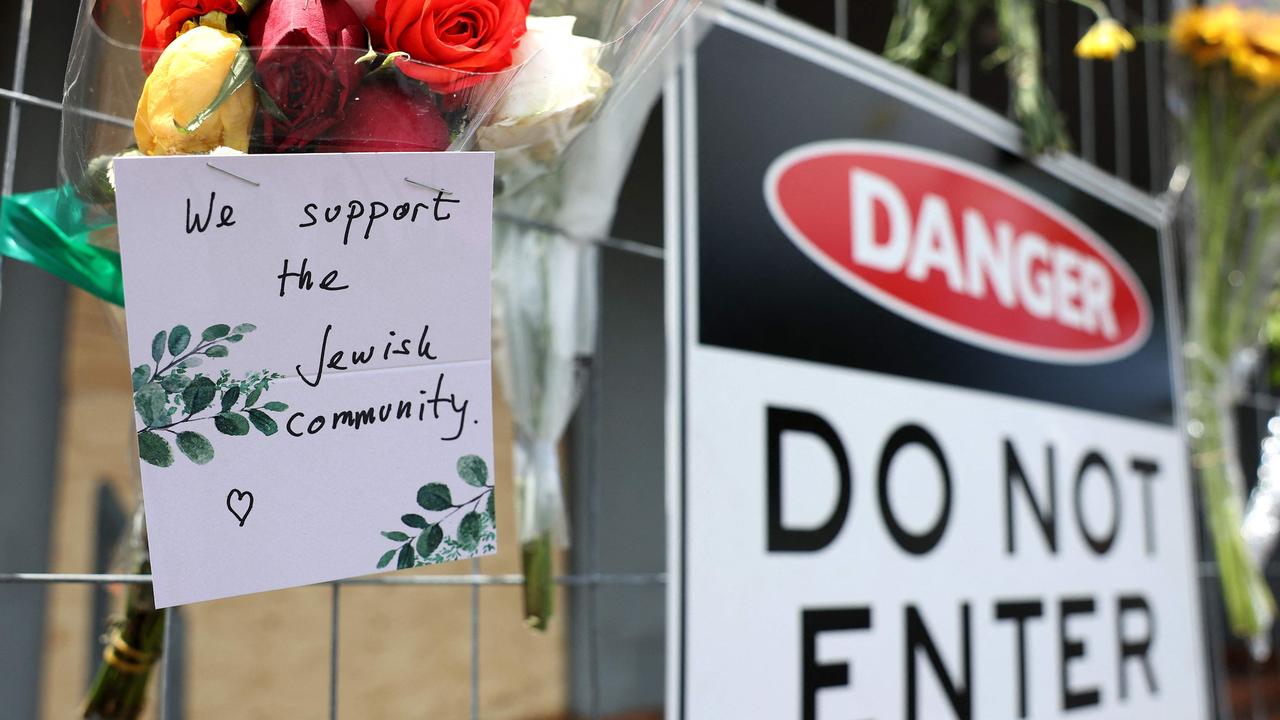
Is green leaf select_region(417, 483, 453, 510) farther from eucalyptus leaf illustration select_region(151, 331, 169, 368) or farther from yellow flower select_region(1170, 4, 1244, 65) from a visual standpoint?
yellow flower select_region(1170, 4, 1244, 65)

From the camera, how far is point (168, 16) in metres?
0.53

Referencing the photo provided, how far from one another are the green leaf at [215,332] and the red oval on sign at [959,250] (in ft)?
2.19

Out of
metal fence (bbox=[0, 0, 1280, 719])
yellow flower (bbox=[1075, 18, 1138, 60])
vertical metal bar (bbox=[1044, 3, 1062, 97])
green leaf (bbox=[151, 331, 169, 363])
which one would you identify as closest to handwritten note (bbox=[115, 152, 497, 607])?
green leaf (bbox=[151, 331, 169, 363])

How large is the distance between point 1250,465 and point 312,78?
304 cm

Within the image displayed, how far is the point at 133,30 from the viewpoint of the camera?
1.92 ft

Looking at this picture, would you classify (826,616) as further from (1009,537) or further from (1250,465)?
(1250,465)

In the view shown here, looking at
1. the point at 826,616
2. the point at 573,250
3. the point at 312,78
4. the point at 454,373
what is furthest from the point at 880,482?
the point at 312,78

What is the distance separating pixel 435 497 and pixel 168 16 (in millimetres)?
270

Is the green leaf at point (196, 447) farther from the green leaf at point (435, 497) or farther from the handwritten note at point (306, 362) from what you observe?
the green leaf at point (435, 497)

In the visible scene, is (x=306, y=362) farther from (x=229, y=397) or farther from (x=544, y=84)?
(x=544, y=84)

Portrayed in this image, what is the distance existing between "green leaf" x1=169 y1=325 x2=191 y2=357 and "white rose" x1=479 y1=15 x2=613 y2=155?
0.60 feet

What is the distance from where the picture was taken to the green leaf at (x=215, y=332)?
0.51 m

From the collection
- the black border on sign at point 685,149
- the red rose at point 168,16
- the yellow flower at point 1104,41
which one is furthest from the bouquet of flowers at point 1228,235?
the red rose at point 168,16

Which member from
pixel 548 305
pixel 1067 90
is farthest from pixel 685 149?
pixel 1067 90
